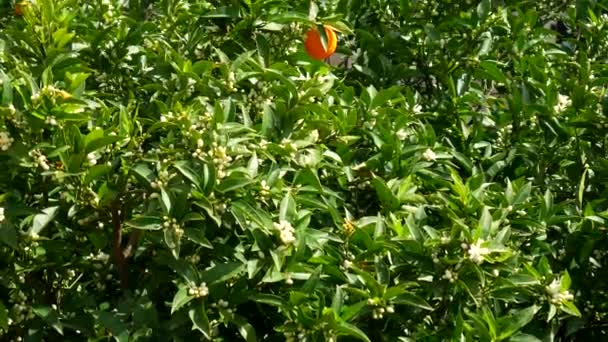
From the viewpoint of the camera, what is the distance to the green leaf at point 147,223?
1.80m

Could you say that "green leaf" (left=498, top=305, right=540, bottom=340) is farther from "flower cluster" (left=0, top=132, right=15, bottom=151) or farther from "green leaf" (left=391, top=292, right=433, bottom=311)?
"flower cluster" (left=0, top=132, right=15, bottom=151)

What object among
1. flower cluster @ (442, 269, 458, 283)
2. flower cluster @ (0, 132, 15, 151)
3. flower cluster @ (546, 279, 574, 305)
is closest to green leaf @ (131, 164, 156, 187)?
flower cluster @ (0, 132, 15, 151)

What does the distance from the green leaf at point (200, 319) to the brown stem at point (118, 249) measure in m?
0.26

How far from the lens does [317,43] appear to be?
239 cm

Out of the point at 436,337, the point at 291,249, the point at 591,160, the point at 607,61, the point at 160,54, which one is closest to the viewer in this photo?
the point at 291,249

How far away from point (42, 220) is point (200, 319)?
0.38 meters

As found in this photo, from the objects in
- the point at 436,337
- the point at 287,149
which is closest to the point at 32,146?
the point at 287,149

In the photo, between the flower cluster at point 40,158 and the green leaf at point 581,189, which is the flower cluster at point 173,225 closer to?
the flower cluster at point 40,158

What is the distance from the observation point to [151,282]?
6.59ft

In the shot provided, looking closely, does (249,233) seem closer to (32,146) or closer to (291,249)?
(291,249)

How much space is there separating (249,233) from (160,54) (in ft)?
2.11

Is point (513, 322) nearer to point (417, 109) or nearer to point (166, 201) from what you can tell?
point (166, 201)

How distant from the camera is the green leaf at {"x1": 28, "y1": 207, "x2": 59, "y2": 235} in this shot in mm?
1900

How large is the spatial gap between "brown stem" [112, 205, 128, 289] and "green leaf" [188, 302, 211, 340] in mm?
257
